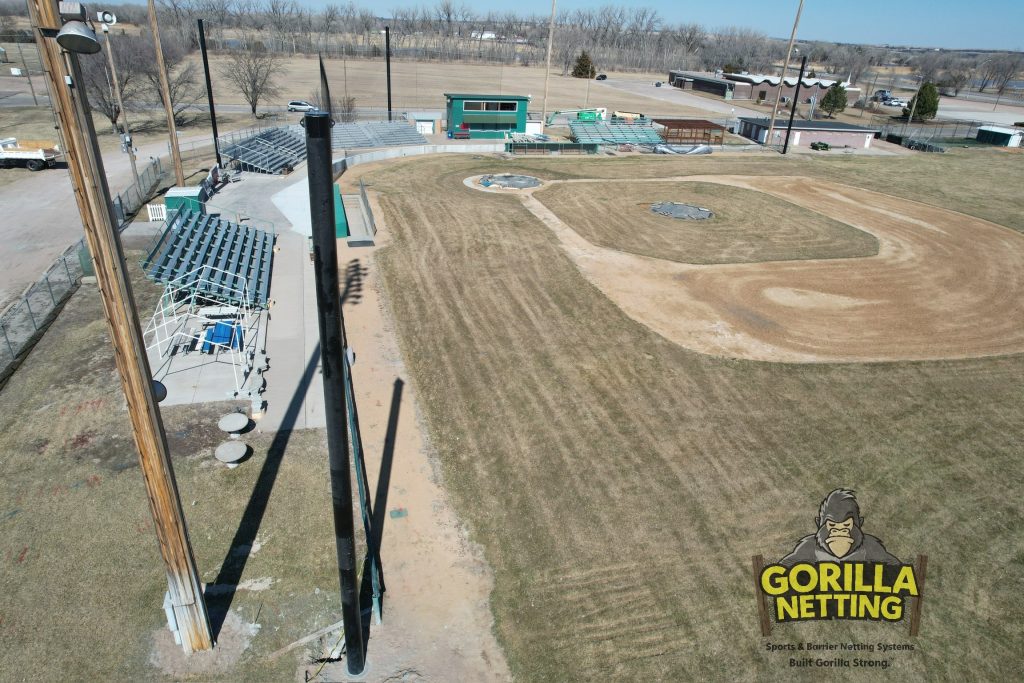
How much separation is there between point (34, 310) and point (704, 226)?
98.9ft

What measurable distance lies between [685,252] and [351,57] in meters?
104

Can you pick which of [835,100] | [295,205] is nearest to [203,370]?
[295,205]

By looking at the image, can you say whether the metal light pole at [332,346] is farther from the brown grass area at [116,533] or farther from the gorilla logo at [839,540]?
the gorilla logo at [839,540]

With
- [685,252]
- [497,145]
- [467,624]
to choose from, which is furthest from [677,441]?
[497,145]

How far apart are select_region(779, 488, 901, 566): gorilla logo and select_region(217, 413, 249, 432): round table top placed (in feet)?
41.0

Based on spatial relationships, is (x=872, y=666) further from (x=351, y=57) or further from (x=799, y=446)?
(x=351, y=57)

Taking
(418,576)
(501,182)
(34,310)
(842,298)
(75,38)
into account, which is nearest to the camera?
(75,38)

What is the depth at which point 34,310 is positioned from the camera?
68.1 ft

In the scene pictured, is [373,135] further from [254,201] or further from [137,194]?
[137,194]

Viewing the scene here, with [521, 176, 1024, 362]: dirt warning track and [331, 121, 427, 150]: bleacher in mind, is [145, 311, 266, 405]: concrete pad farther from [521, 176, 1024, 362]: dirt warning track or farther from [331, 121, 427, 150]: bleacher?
[331, 121, 427, 150]: bleacher

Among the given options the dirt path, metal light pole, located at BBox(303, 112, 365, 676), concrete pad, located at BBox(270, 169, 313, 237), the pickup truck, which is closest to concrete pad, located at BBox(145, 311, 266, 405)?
the dirt path

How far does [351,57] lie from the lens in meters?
113

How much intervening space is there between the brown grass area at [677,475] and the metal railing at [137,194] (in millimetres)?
15289

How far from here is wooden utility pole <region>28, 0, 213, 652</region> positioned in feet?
21.4
